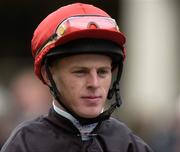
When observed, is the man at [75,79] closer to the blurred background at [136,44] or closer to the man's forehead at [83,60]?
the man's forehead at [83,60]

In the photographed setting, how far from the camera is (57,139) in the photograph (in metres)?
6.26

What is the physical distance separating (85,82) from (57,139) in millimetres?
374

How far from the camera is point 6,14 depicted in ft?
57.3

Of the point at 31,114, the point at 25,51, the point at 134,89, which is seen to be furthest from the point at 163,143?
the point at 25,51

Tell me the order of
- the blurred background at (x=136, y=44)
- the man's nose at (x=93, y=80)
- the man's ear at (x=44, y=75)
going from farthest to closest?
1. the blurred background at (x=136, y=44)
2. the man's ear at (x=44, y=75)
3. the man's nose at (x=93, y=80)

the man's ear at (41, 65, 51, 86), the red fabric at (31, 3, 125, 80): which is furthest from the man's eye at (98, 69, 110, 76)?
the man's ear at (41, 65, 51, 86)

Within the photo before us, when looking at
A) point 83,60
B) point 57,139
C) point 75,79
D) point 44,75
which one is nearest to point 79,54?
point 83,60

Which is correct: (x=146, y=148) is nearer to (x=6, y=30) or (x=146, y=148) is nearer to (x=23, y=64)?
(x=23, y=64)

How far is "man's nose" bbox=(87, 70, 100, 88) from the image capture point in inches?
242

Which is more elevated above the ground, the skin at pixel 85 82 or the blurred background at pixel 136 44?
the skin at pixel 85 82

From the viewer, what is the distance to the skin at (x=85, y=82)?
6.18m

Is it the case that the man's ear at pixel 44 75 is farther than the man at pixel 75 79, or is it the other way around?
the man's ear at pixel 44 75

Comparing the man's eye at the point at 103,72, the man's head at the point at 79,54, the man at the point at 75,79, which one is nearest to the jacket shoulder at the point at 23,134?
the man at the point at 75,79

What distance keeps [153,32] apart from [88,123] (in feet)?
34.4
